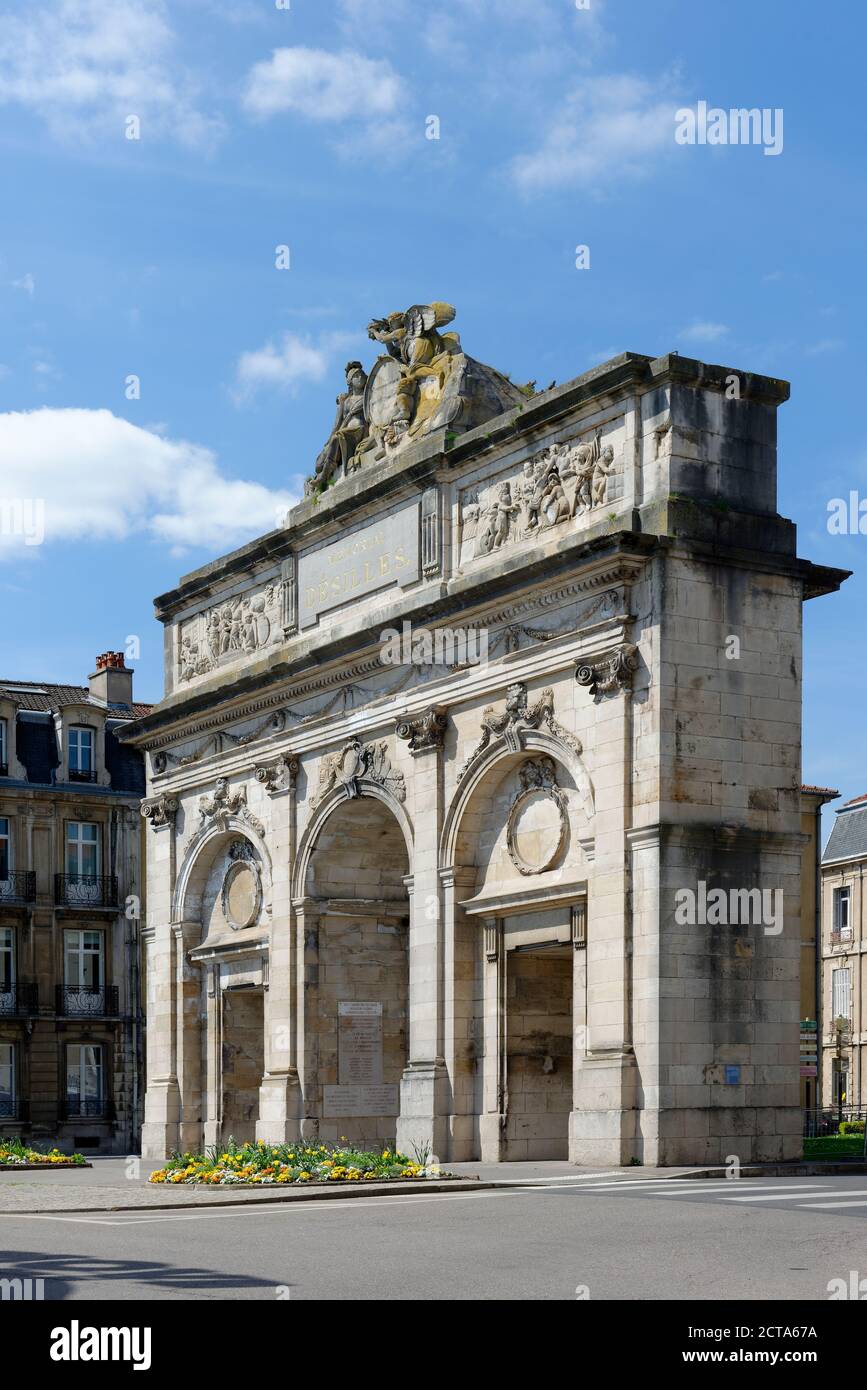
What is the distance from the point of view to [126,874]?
54344mm

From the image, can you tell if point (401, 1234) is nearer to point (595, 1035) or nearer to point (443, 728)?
point (595, 1035)

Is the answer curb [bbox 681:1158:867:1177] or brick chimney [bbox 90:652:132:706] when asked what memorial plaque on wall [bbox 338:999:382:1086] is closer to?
curb [bbox 681:1158:867:1177]

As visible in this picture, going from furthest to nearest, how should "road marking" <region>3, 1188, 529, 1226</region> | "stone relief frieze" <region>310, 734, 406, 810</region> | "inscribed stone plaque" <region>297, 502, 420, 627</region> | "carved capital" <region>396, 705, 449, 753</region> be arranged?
"inscribed stone plaque" <region>297, 502, 420, 627</region> < "stone relief frieze" <region>310, 734, 406, 810</region> < "carved capital" <region>396, 705, 449, 753</region> < "road marking" <region>3, 1188, 529, 1226</region>

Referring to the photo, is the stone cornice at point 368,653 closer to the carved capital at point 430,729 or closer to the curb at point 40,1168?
the carved capital at point 430,729

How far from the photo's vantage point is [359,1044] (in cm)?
3469

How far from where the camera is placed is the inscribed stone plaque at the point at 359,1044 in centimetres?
3450

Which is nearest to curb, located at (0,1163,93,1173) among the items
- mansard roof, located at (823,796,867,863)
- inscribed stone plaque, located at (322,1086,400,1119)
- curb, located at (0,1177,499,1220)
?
inscribed stone plaque, located at (322,1086,400,1119)

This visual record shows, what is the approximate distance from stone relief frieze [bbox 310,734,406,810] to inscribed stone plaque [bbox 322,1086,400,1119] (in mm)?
4921

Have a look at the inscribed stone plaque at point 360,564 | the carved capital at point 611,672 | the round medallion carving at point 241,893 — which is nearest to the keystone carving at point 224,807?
the round medallion carving at point 241,893

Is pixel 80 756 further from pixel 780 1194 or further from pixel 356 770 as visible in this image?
pixel 780 1194

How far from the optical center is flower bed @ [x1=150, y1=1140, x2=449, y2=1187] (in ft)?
76.4

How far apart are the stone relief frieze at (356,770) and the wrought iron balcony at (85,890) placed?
2035cm

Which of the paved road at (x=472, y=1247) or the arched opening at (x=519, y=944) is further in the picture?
the arched opening at (x=519, y=944)

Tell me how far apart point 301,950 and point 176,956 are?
5.68m
